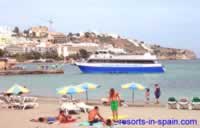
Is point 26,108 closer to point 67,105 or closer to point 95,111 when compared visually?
point 67,105

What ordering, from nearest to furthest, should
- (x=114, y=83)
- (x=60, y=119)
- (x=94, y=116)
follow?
(x=94, y=116), (x=60, y=119), (x=114, y=83)

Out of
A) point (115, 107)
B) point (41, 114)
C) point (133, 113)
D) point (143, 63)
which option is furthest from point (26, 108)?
point (143, 63)

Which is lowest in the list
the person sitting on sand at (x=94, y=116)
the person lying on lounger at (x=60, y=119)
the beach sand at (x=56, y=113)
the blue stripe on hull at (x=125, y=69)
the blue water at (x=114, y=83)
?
the blue water at (x=114, y=83)

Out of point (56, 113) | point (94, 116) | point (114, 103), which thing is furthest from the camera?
point (56, 113)

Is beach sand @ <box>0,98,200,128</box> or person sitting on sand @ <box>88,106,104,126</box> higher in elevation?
person sitting on sand @ <box>88,106,104,126</box>

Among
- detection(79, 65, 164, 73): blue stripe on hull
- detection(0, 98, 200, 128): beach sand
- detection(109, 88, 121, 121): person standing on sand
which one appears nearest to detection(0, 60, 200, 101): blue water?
detection(79, 65, 164, 73): blue stripe on hull

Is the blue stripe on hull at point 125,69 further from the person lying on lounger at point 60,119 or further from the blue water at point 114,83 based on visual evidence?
the person lying on lounger at point 60,119

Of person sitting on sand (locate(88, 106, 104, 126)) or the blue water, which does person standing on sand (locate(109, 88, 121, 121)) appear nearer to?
person sitting on sand (locate(88, 106, 104, 126))

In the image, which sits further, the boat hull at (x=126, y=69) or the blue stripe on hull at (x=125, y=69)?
the boat hull at (x=126, y=69)

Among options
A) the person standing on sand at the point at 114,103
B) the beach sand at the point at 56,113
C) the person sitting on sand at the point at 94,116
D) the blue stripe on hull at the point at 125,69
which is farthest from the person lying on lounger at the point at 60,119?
the blue stripe on hull at the point at 125,69

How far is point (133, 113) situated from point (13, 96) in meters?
7.85

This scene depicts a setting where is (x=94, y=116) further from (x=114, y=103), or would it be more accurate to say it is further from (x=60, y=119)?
(x=114, y=103)

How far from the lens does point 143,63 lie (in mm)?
82750

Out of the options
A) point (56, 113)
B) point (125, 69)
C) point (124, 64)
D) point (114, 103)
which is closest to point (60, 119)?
point (114, 103)
